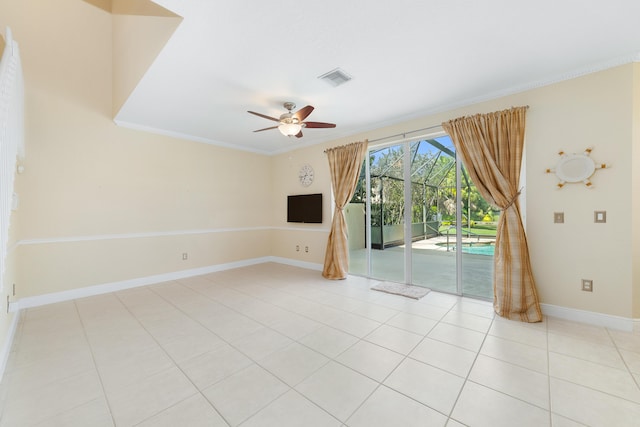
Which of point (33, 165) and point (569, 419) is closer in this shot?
point (569, 419)

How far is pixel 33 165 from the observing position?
10.8 ft

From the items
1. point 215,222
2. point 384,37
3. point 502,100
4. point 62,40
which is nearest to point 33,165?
point 62,40

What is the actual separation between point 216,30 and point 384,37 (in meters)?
1.37

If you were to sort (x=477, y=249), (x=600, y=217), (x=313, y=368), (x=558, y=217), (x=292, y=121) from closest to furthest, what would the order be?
(x=313, y=368), (x=600, y=217), (x=558, y=217), (x=292, y=121), (x=477, y=249)

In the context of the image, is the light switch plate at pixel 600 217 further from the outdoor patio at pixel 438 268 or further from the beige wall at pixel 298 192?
the beige wall at pixel 298 192

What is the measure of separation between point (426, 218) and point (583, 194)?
174 cm

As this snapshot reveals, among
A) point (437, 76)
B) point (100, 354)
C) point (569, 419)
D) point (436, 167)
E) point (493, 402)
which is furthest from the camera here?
point (436, 167)

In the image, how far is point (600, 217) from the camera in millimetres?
2607

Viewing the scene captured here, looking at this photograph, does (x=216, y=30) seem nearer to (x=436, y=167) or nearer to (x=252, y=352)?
(x=252, y=352)

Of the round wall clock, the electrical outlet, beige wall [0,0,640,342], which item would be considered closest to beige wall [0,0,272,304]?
beige wall [0,0,640,342]

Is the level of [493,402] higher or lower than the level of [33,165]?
lower

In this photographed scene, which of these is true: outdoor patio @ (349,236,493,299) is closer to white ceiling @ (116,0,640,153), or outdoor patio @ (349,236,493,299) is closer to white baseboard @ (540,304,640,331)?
white baseboard @ (540,304,640,331)

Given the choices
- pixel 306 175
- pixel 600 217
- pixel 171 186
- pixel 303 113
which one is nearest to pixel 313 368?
pixel 303 113

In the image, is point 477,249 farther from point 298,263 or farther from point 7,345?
point 7,345
